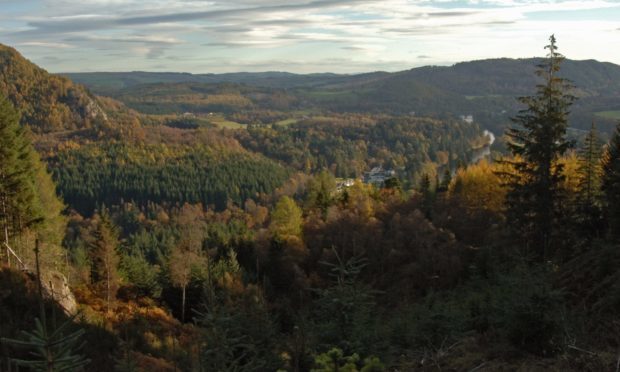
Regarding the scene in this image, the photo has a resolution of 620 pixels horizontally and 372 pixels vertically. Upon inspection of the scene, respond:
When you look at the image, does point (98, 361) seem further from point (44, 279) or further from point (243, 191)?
point (243, 191)

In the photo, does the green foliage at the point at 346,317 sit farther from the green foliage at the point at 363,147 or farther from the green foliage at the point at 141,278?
the green foliage at the point at 363,147

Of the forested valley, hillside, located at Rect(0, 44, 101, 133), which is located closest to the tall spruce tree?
the forested valley

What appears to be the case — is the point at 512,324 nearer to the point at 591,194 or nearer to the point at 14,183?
the point at 591,194

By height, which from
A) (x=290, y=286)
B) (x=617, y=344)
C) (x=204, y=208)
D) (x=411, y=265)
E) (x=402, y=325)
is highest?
(x=617, y=344)

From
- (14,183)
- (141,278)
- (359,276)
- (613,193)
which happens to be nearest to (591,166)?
(613,193)

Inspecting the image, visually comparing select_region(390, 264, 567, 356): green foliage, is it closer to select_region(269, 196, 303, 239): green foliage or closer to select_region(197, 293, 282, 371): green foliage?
select_region(197, 293, 282, 371): green foliage

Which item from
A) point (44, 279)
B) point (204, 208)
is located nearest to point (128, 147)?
point (204, 208)
